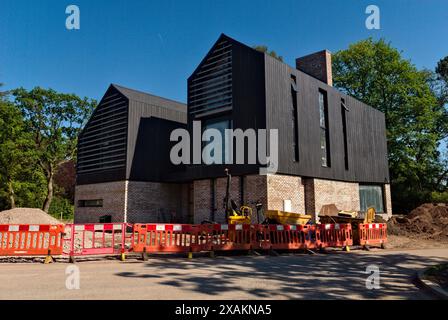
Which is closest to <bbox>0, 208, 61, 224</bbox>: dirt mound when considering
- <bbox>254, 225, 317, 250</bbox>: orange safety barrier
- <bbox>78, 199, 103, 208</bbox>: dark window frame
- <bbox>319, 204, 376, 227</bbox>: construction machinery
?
<bbox>78, 199, 103, 208</bbox>: dark window frame

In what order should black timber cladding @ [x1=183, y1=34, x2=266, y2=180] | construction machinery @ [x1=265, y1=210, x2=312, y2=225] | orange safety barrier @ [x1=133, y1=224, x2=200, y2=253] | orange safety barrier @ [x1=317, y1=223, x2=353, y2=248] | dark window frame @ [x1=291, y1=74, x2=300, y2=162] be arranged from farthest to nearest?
dark window frame @ [x1=291, y1=74, x2=300, y2=162]
black timber cladding @ [x1=183, y1=34, x2=266, y2=180]
construction machinery @ [x1=265, y1=210, x2=312, y2=225]
orange safety barrier @ [x1=317, y1=223, x2=353, y2=248]
orange safety barrier @ [x1=133, y1=224, x2=200, y2=253]

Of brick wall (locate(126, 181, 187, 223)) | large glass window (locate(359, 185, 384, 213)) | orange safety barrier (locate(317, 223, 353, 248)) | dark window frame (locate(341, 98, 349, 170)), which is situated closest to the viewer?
orange safety barrier (locate(317, 223, 353, 248))

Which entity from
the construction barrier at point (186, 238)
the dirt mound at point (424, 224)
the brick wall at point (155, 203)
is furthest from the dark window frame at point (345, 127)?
the brick wall at point (155, 203)

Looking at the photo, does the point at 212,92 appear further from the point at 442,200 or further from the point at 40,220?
the point at 442,200

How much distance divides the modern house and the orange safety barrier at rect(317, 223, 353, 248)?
454cm

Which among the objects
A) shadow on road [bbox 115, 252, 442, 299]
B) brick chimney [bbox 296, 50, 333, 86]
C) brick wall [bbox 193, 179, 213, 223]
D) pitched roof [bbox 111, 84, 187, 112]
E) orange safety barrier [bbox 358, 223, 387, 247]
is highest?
brick chimney [bbox 296, 50, 333, 86]

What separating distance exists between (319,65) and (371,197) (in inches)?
460

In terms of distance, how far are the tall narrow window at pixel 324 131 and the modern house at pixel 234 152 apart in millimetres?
72

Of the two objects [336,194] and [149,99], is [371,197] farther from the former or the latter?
[149,99]

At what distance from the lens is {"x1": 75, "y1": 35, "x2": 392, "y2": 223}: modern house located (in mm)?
20172

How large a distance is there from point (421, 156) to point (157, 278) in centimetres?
4003

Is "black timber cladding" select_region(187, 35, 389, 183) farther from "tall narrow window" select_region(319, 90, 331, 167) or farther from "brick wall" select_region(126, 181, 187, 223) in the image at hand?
"brick wall" select_region(126, 181, 187, 223)

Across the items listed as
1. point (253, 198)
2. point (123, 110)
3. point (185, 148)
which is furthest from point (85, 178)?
point (253, 198)

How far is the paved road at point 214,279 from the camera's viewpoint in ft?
20.5
